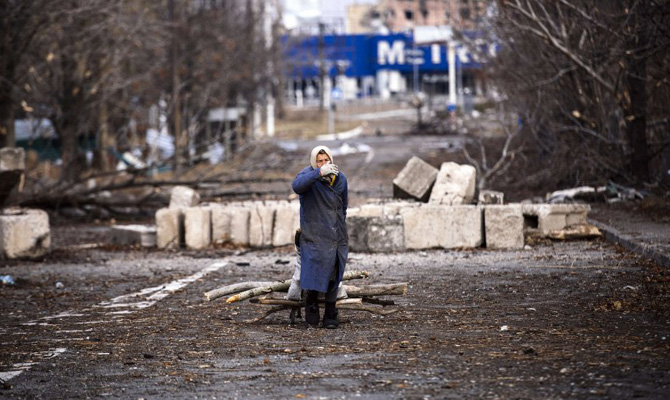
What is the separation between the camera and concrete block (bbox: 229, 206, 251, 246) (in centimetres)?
2077

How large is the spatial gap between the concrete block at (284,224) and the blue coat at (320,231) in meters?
8.91

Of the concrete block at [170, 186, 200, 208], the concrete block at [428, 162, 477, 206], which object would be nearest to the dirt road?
the concrete block at [428, 162, 477, 206]

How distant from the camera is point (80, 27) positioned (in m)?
36.7

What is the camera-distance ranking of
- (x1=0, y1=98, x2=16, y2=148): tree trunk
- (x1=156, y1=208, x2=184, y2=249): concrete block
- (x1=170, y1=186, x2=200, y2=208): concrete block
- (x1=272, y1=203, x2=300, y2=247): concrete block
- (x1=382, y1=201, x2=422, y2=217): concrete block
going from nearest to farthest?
(x1=382, y1=201, x2=422, y2=217): concrete block, (x1=272, y1=203, x2=300, y2=247): concrete block, (x1=156, y1=208, x2=184, y2=249): concrete block, (x1=170, y1=186, x2=200, y2=208): concrete block, (x1=0, y1=98, x2=16, y2=148): tree trunk

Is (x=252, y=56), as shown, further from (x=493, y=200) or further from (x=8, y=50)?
(x=493, y=200)

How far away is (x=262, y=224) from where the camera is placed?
20547 mm

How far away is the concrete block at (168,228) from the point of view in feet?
68.5

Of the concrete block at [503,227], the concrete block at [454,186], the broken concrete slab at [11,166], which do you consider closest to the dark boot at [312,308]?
the concrete block at [503,227]

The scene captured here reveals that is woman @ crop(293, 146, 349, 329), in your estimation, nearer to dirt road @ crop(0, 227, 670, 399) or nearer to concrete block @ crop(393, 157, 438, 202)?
dirt road @ crop(0, 227, 670, 399)

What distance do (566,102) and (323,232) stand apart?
20.1 meters

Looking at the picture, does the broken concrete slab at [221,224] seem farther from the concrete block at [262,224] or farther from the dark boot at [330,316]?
the dark boot at [330,316]

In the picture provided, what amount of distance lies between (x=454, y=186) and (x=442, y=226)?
1.33 m

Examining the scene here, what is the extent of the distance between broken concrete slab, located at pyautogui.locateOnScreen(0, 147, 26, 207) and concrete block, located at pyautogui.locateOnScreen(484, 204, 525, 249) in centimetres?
834

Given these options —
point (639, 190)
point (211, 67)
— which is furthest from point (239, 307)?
point (211, 67)
